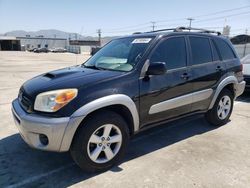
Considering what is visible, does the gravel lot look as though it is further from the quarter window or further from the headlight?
the quarter window

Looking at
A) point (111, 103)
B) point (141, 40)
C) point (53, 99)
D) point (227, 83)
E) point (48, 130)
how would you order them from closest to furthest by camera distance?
point (48, 130), point (53, 99), point (111, 103), point (141, 40), point (227, 83)

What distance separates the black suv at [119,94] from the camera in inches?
116

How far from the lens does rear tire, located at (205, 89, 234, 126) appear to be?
4.95 metres

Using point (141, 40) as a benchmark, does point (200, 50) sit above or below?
below

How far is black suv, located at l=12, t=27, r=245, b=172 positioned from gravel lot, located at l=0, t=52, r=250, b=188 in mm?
268

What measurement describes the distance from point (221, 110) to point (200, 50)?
4.56 ft

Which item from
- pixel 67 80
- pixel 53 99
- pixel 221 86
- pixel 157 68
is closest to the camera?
pixel 53 99

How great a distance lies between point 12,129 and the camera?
4812 mm

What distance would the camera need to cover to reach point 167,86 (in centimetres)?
378

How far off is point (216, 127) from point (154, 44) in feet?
7.75

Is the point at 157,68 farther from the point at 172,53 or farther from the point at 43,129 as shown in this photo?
the point at 43,129

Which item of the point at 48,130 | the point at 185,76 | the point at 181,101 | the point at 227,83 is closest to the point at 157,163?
the point at 181,101

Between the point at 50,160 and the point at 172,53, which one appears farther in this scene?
the point at 172,53

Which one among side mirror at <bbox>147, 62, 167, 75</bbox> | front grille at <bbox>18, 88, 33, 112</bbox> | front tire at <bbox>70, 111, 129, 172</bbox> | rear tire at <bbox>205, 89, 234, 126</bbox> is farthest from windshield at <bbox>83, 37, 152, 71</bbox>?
rear tire at <bbox>205, 89, 234, 126</bbox>
